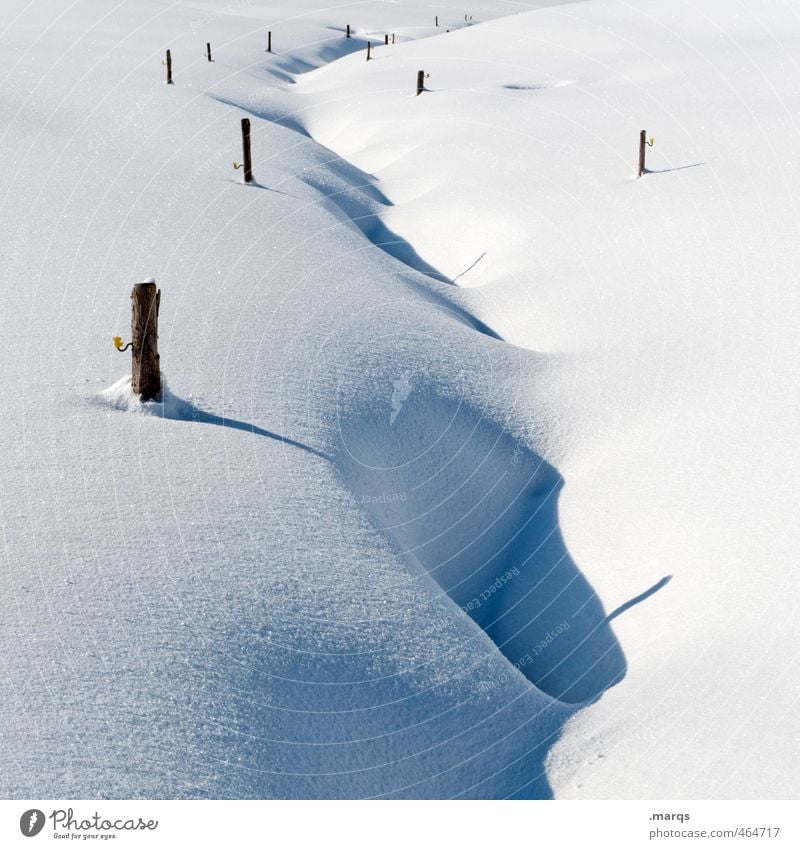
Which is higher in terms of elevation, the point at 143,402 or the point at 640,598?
the point at 143,402

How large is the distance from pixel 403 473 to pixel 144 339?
3.51 m

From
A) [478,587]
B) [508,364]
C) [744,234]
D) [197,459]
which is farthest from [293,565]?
[744,234]

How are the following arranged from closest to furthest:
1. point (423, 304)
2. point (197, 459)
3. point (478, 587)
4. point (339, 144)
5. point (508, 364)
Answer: point (197, 459), point (478, 587), point (508, 364), point (423, 304), point (339, 144)

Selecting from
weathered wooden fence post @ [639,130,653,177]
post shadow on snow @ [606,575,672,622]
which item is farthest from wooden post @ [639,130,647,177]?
post shadow on snow @ [606,575,672,622]

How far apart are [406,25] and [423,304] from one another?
68.7m

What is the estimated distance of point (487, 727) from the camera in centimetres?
832

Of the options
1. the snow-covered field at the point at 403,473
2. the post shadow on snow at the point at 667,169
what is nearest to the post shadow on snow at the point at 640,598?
the snow-covered field at the point at 403,473

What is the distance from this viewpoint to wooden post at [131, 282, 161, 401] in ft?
32.2

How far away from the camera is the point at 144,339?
9.78 meters

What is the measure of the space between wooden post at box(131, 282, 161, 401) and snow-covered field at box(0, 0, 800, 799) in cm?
30

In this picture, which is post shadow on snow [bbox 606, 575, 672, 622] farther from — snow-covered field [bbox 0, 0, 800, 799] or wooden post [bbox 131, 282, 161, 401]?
wooden post [bbox 131, 282, 161, 401]

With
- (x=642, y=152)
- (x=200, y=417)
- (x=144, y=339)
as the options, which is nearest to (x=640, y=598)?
(x=200, y=417)

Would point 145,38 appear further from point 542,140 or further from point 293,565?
point 293,565

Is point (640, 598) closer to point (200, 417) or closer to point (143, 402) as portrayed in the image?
point (200, 417)
